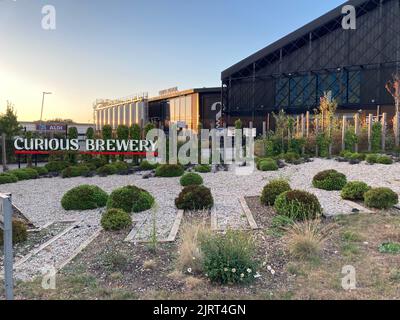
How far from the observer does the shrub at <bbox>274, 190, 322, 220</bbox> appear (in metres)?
6.37

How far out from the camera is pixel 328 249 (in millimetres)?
5160

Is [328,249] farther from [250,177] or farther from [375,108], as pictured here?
[375,108]

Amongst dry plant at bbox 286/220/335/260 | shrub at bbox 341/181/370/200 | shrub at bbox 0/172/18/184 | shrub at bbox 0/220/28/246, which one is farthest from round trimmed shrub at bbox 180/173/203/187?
shrub at bbox 0/172/18/184

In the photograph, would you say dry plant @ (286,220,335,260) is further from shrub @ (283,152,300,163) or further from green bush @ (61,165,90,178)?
green bush @ (61,165,90,178)

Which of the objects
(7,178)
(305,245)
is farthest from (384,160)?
(7,178)

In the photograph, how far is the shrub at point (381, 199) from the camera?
708cm

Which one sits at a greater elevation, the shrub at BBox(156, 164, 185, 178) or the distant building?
the distant building

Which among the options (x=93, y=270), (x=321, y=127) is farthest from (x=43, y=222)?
(x=321, y=127)

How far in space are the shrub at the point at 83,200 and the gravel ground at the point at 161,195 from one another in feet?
0.75

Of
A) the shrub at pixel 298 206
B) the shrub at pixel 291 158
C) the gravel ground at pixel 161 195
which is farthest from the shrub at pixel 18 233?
the shrub at pixel 291 158

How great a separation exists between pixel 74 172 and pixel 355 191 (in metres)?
9.77

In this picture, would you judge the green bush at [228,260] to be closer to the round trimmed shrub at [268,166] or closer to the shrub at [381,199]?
the shrub at [381,199]

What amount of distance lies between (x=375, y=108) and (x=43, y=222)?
80.3 ft
